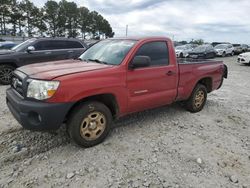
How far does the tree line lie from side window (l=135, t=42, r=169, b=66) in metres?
50.7

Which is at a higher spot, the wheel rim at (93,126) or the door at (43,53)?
the door at (43,53)

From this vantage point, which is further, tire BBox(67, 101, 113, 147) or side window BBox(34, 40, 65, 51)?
side window BBox(34, 40, 65, 51)

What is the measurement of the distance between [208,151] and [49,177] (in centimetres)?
245

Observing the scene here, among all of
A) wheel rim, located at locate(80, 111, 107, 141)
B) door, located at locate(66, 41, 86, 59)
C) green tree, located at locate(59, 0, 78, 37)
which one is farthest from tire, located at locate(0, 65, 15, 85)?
green tree, located at locate(59, 0, 78, 37)

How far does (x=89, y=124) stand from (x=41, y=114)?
79 cm

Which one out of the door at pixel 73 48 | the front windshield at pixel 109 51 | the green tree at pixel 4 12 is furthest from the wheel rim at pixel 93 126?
the green tree at pixel 4 12

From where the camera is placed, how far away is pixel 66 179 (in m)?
2.98

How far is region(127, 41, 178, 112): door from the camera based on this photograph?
4.01m

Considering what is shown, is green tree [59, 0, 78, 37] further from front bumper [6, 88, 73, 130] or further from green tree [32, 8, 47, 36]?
front bumper [6, 88, 73, 130]

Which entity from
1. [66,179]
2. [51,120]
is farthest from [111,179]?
[51,120]

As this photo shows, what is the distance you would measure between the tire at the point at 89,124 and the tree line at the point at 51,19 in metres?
51.3

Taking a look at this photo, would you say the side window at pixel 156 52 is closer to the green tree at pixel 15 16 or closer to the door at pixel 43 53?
the door at pixel 43 53

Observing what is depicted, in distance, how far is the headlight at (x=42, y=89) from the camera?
3.14 metres

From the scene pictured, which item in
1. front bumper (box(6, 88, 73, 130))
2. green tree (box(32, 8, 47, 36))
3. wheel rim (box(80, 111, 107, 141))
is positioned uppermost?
green tree (box(32, 8, 47, 36))
